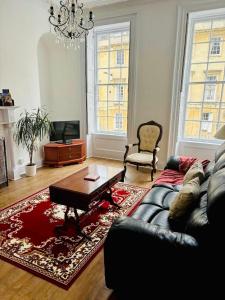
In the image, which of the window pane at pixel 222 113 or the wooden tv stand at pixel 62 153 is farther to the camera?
the wooden tv stand at pixel 62 153

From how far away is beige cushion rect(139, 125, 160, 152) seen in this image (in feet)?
14.5

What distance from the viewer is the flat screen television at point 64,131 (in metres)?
4.83

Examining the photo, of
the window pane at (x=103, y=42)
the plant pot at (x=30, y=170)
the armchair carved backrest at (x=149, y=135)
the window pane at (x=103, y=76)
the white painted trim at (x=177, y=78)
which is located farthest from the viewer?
the window pane at (x=103, y=76)

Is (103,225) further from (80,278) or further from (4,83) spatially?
(4,83)

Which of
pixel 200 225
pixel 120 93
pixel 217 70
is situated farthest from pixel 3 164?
pixel 217 70

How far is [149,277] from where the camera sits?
1411 mm

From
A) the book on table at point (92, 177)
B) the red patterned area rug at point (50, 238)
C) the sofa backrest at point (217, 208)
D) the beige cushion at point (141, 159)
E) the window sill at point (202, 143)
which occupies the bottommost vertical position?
the red patterned area rug at point (50, 238)

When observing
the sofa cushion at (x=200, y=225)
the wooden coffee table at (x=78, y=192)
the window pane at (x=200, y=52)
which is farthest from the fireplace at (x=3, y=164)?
the window pane at (x=200, y=52)

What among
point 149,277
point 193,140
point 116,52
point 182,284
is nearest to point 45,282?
point 149,277

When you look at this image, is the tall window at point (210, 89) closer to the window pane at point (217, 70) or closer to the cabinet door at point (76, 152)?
the window pane at point (217, 70)

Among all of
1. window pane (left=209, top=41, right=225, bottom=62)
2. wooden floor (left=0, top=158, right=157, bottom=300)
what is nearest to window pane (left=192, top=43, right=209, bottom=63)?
window pane (left=209, top=41, right=225, bottom=62)

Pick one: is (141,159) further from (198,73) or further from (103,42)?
(103,42)

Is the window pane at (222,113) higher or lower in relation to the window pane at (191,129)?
higher

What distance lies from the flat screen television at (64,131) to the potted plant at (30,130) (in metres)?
0.41
